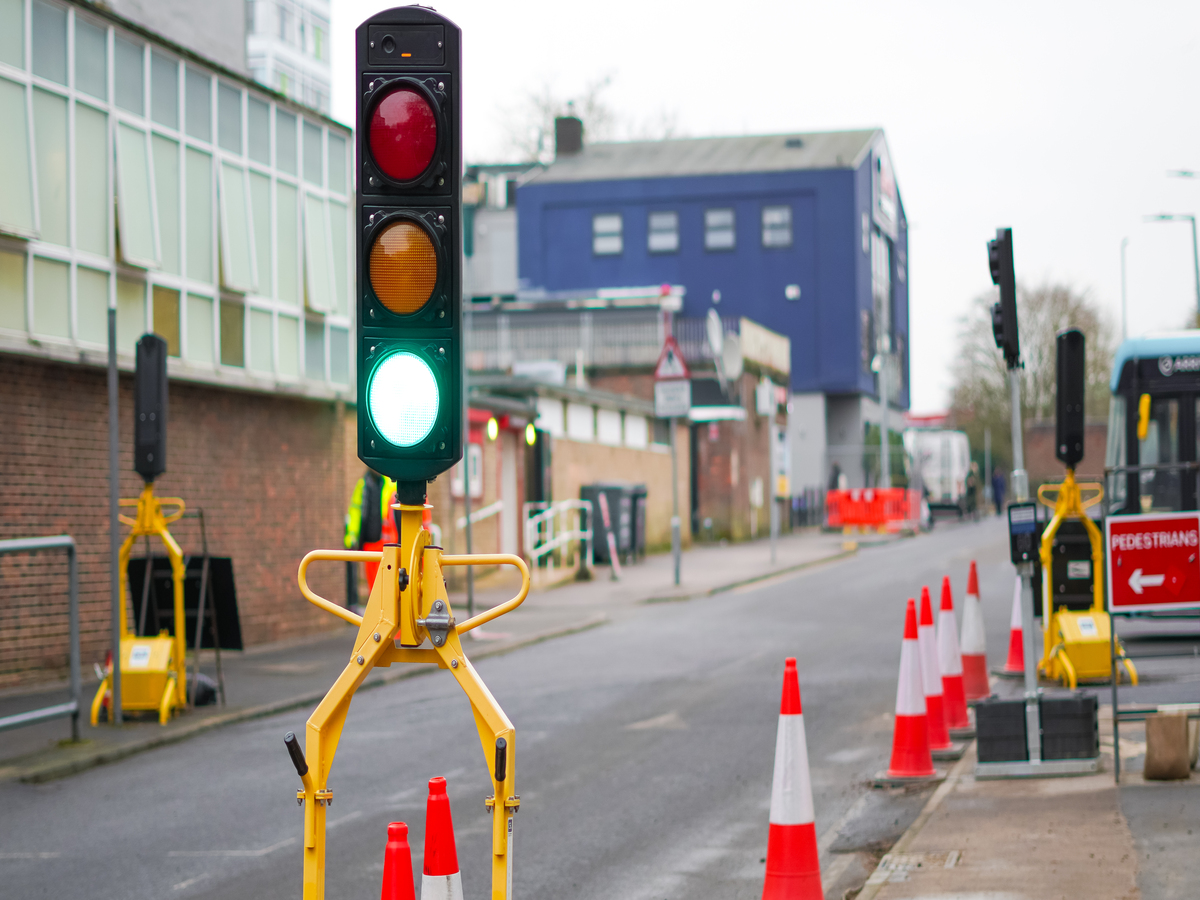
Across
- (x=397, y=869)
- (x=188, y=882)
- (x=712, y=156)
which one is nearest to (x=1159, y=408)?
(x=188, y=882)

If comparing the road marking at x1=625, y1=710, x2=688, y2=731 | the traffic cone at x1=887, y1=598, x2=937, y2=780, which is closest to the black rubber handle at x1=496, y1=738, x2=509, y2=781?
the traffic cone at x1=887, y1=598, x2=937, y2=780

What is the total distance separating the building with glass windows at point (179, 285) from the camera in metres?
13.6

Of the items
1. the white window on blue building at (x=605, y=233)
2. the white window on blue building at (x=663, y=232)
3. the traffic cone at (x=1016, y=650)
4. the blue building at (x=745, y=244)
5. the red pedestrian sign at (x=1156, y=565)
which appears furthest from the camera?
the white window on blue building at (x=605, y=233)

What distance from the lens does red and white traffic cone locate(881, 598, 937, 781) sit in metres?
8.14

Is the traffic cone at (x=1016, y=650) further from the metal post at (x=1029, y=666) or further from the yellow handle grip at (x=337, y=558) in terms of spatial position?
the yellow handle grip at (x=337, y=558)

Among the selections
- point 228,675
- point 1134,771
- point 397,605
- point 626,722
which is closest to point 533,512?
point 228,675

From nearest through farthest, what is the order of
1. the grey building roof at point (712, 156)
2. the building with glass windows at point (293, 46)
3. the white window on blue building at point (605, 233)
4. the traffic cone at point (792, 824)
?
the traffic cone at point (792, 824) < the grey building roof at point (712, 156) < the white window on blue building at point (605, 233) < the building with glass windows at point (293, 46)

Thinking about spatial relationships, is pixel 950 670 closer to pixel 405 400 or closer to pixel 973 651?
pixel 973 651

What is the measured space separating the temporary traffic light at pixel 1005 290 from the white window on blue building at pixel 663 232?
4567cm

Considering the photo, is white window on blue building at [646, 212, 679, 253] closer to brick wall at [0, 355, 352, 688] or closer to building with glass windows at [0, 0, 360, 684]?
brick wall at [0, 355, 352, 688]

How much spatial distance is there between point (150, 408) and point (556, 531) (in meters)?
17.1

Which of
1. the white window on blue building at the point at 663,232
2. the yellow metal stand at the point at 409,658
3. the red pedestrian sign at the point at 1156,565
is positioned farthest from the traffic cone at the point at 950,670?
the white window on blue building at the point at 663,232

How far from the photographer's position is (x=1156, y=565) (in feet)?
26.2

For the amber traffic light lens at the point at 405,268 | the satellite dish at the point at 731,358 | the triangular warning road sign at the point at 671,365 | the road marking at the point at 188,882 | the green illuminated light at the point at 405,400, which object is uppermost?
the satellite dish at the point at 731,358
